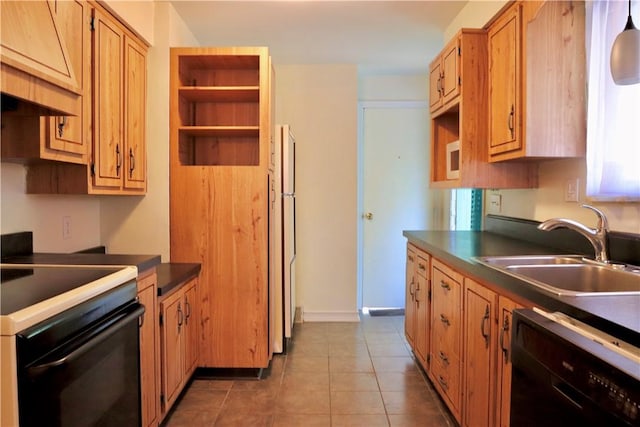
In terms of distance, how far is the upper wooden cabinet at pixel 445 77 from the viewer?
2219 mm

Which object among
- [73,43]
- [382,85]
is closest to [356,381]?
[73,43]

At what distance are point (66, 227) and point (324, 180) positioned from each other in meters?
2.13

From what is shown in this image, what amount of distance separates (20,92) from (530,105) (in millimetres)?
1973

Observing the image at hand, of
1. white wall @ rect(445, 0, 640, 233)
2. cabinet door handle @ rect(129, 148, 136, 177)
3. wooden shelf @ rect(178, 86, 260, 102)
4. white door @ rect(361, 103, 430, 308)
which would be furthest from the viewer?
white door @ rect(361, 103, 430, 308)

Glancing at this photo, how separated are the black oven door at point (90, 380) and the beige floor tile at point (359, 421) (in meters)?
1.01

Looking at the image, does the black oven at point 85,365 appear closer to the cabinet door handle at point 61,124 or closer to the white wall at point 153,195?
the cabinet door handle at point 61,124

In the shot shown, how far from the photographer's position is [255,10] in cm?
256

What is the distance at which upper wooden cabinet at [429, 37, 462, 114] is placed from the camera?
87.4 inches

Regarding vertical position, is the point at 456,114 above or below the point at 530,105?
above

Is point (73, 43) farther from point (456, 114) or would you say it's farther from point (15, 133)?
point (456, 114)

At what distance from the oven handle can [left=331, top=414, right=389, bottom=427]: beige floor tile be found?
1211 millimetres

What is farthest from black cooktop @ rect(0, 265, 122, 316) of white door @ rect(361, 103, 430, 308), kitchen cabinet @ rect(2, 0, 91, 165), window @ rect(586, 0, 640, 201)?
white door @ rect(361, 103, 430, 308)

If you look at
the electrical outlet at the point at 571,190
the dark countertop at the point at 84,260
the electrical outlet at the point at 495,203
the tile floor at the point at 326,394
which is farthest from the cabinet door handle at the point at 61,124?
the electrical outlet at the point at 495,203

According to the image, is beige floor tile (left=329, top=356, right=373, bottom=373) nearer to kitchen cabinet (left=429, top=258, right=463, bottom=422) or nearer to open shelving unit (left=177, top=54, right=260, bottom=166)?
kitchen cabinet (left=429, top=258, right=463, bottom=422)
